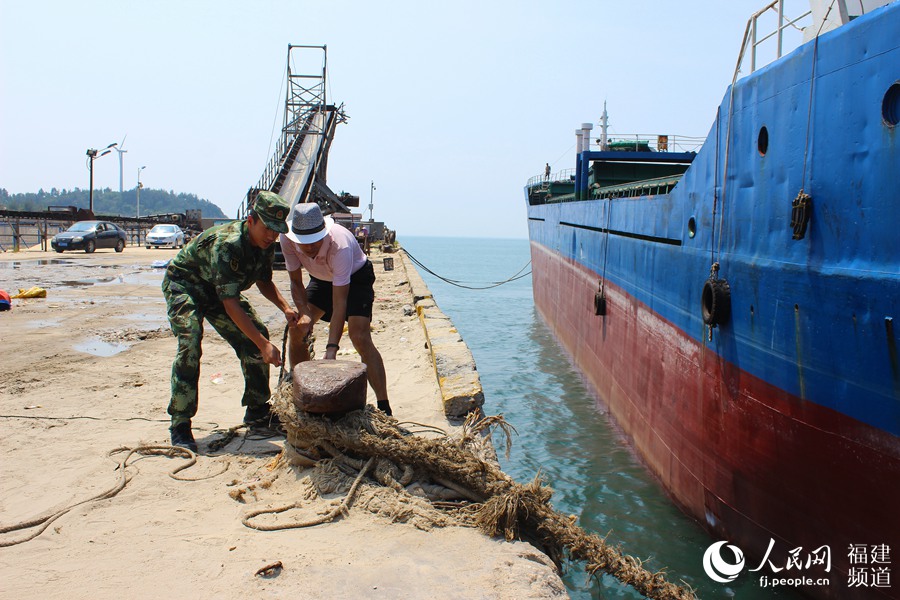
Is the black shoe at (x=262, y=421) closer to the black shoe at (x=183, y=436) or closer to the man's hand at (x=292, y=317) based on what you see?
the black shoe at (x=183, y=436)

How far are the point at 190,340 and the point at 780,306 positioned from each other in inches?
150

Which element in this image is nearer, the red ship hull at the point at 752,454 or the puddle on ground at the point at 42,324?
the red ship hull at the point at 752,454

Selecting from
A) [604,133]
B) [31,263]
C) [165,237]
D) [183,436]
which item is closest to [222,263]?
[183,436]

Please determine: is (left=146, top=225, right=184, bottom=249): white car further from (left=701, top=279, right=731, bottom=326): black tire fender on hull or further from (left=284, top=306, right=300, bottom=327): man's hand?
(left=701, top=279, right=731, bottom=326): black tire fender on hull

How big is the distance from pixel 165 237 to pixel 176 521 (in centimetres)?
3181

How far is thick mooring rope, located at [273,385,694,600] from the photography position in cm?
327

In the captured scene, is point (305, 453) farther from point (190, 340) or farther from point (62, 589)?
point (62, 589)

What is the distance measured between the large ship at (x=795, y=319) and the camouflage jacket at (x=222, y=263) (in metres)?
3.39

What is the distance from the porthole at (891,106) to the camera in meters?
3.52

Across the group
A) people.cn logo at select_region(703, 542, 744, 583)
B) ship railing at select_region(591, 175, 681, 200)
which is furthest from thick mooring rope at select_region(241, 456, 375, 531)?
ship railing at select_region(591, 175, 681, 200)

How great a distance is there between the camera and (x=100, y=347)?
8.05m

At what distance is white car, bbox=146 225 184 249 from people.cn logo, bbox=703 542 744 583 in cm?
3130

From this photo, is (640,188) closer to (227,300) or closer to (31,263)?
(227,300)

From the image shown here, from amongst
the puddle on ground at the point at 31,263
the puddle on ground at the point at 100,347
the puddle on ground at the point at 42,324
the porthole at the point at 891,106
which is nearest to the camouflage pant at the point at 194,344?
the puddle on ground at the point at 100,347
